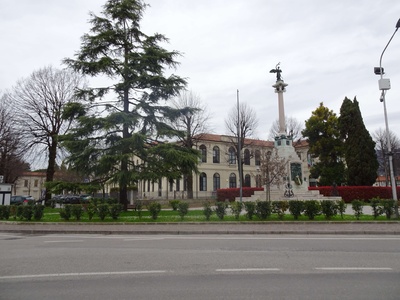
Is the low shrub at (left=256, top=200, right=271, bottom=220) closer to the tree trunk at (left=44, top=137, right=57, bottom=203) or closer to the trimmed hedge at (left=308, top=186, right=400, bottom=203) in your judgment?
the trimmed hedge at (left=308, top=186, right=400, bottom=203)

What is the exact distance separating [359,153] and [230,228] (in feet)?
93.9

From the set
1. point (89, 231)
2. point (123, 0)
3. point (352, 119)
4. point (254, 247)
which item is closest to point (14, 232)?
point (89, 231)

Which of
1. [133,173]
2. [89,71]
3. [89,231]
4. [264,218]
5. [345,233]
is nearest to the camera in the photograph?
[345,233]

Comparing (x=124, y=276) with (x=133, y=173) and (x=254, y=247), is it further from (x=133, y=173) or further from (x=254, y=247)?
(x=133, y=173)

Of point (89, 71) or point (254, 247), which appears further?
point (89, 71)

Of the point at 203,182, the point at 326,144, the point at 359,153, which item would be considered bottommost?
the point at 203,182

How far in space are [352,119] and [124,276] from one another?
3892 cm

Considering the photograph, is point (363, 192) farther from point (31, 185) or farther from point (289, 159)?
point (31, 185)

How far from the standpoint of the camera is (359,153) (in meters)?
36.7

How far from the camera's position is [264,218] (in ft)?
53.3

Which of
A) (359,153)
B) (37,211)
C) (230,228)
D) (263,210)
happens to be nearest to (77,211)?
(37,211)

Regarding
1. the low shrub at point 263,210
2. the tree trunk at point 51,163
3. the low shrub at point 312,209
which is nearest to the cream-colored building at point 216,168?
the tree trunk at point 51,163

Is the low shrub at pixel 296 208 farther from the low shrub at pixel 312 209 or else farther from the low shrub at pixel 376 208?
the low shrub at pixel 376 208

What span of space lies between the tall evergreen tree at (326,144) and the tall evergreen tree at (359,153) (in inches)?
249
